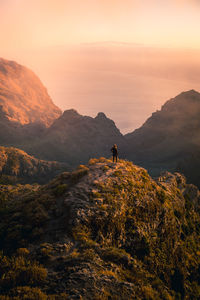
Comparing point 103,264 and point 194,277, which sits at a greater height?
point 103,264

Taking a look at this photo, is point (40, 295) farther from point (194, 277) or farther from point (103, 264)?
point (194, 277)

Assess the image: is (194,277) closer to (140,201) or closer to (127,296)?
(140,201)

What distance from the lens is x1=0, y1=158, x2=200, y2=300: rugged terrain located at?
671 inches

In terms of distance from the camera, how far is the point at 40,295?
14.9m

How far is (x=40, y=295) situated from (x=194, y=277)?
29.6 m

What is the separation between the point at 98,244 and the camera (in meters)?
23.0

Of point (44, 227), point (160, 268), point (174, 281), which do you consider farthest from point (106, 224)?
point (174, 281)

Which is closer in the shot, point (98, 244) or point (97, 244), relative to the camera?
point (97, 244)

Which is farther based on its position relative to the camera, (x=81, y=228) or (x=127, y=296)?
(x=81, y=228)

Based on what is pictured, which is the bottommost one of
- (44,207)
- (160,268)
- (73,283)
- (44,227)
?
(160,268)

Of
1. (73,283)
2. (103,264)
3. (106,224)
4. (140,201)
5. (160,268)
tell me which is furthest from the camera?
(140,201)

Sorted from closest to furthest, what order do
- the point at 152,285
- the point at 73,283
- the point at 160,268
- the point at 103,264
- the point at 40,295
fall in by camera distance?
the point at 40,295
the point at 73,283
the point at 103,264
the point at 152,285
the point at 160,268

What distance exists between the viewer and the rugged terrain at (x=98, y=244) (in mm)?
17047

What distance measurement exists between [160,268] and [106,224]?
9.28 m
